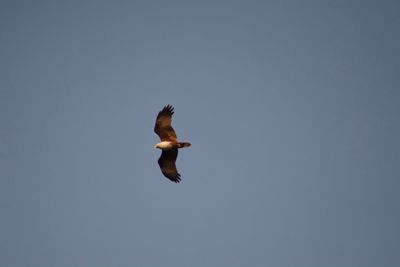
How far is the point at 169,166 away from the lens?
2461 centimetres

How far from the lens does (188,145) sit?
23625 mm

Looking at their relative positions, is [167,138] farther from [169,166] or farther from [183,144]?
[169,166]

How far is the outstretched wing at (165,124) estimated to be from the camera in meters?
24.1

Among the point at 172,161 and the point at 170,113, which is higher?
the point at 170,113

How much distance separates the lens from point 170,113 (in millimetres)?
24125

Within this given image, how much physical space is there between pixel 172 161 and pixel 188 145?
1.45 metres

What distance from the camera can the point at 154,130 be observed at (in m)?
24.3

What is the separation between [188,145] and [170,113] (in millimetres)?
1881

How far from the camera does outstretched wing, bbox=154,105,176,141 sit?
24094 millimetres

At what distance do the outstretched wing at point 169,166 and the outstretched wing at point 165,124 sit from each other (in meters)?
0.91

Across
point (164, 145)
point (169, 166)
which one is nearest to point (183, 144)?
point (164, 145)

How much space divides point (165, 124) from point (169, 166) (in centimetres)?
217

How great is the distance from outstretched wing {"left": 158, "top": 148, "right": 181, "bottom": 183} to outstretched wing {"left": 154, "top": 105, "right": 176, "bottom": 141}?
91 cm

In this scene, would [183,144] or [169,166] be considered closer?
[183,144]
